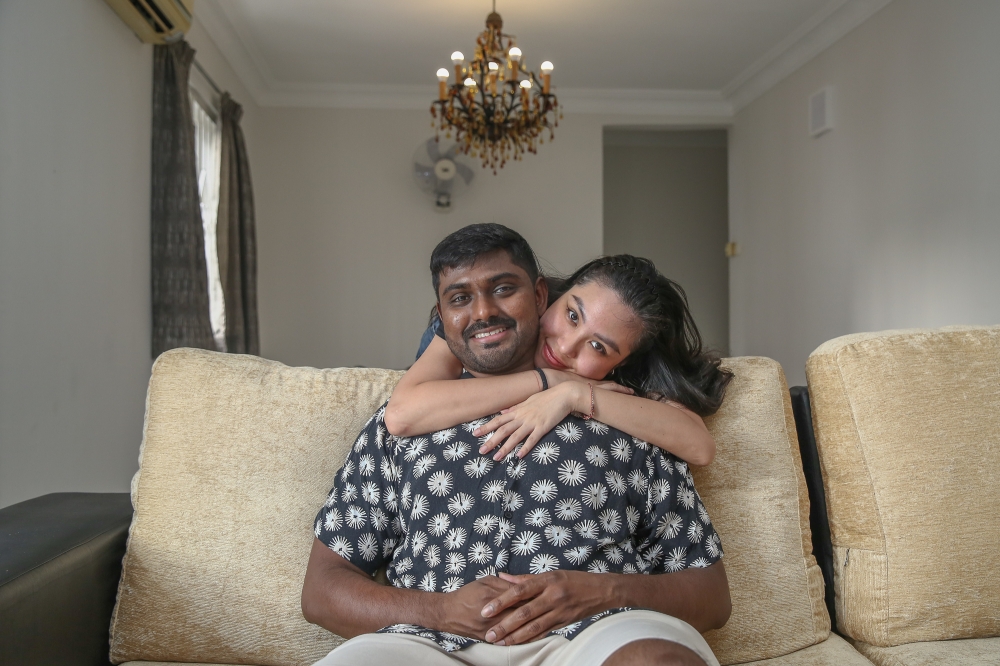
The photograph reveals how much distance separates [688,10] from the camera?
159 inches

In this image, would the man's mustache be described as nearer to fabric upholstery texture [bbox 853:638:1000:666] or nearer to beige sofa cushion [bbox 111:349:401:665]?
beige sofa cushion [bbox 111:349:401:665]

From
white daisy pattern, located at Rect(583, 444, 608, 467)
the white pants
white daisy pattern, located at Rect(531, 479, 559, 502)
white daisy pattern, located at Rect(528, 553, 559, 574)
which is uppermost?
white daisy pattern, located at Rect(583, 444, 608, 467)

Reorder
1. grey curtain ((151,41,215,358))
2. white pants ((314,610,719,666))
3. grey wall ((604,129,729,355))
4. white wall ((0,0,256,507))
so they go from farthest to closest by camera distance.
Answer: grey wall ((604,129,729,355))
grey curtain ((151,41,215,358))
white wall ((0,0,256,507))
white pants ((314,610,719,666))

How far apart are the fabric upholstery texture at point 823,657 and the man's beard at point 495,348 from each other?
689mm

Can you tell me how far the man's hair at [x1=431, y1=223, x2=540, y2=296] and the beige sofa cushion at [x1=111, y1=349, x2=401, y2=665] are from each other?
292 mm

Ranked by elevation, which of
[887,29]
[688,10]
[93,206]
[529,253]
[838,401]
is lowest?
[838,401]

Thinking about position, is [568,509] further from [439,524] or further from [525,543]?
[439,524]

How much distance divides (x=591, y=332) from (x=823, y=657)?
70 cm

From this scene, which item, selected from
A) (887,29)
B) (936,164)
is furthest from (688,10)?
(936,164)

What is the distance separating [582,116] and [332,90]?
1.95m

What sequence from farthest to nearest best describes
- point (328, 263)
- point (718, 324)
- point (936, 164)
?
point (718, 324)
point (328, 263)
point (936, 164)

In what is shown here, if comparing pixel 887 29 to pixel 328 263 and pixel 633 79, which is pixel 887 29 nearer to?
pixel 633 79

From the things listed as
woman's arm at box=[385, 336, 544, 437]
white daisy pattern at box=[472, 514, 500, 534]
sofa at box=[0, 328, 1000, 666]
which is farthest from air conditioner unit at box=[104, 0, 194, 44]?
white daisy pattern at box=[472, 514, 500, 534]

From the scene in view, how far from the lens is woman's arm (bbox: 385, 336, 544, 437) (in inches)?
47.5
